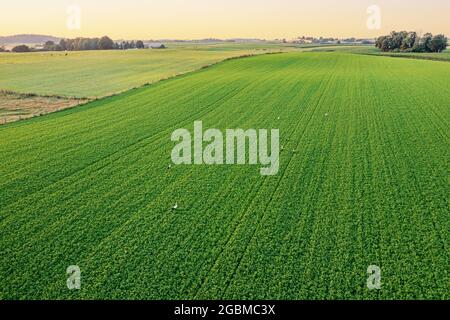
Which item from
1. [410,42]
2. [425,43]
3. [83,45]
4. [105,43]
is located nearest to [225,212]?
[425,43]

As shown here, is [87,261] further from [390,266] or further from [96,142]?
[96,142]

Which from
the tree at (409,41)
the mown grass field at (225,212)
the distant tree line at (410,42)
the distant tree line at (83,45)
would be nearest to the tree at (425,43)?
the distant tree line at (410,42)

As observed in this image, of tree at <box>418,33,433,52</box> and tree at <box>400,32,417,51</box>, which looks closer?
tree at <box>418,33,433,52</box>

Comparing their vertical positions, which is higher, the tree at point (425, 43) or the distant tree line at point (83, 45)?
the distant tree line at point (83, 45)

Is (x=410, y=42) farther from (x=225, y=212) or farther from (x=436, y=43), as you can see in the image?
(x=225, y=212)

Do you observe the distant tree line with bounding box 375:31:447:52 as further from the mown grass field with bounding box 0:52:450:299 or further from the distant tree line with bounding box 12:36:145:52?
the distant tree line with bounding box 12:36:145:52

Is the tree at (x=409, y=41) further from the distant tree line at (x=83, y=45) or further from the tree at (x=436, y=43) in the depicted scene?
the distant tree line at (x=83, y=45)

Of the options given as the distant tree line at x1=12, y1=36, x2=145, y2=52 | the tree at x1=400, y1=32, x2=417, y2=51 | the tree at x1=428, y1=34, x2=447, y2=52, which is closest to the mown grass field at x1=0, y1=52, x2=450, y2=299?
the tree at x1=428, y1=34, x2=447, y2=52
